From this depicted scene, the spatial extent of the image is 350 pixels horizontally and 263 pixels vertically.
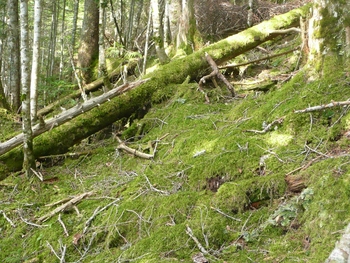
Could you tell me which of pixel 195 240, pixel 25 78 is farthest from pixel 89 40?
pixel 195 240

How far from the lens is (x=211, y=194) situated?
3.85 m

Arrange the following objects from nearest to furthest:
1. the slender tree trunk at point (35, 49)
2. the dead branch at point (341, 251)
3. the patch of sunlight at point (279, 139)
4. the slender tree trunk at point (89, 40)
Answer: the dead branch at point (341, 251) → the patch of sunlight at point (279, 139) → the slender tree trunk at point (35, 49) → the slender tree trunk at point (89, 40)

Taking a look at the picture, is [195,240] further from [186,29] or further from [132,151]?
[186,29]

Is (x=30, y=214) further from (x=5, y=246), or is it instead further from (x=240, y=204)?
(x=240, y=204)

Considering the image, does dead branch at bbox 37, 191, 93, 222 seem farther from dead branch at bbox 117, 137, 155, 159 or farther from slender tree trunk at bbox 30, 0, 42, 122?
slender tree trunk at bbox 30, 0, 42, 122

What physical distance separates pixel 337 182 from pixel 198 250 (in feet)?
4.47

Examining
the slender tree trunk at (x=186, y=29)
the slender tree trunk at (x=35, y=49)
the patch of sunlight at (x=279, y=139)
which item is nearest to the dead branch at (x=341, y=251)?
the patch of sunlight at (x=279, y=139)

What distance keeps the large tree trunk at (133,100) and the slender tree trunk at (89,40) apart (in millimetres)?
5558

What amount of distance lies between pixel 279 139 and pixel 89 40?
9774 millimetres

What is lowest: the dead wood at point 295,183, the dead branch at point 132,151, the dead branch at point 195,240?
the dead branch at point 195,240

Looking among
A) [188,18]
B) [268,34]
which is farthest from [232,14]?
[268,34]

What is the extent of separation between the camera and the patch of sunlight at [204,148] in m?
4.51

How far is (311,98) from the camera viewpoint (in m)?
4.14

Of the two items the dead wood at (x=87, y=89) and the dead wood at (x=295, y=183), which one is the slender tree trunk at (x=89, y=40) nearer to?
the dead wood at (x=87, y=89)
